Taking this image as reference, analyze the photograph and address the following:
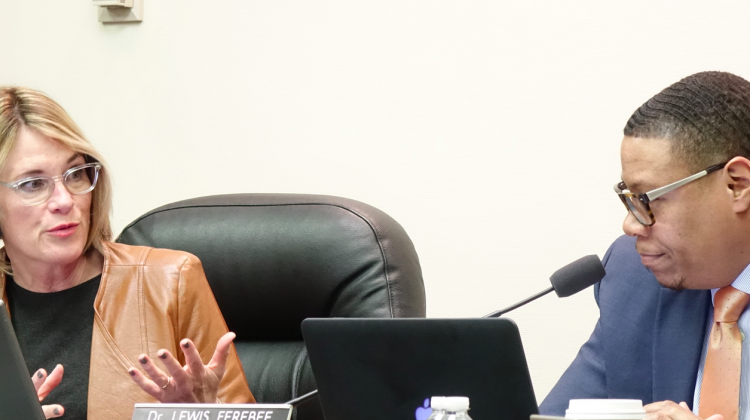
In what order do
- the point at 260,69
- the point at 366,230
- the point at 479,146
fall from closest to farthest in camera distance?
the point at 366,230 → the point at 479,146 → the point at 260,69

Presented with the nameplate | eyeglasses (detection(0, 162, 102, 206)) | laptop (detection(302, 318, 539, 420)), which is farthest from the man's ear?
eyeglasses (detection(0, 162, 102, 206))

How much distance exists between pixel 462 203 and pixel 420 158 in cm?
16

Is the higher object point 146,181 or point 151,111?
point 151,111

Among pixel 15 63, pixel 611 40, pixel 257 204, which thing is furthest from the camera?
pixel 15 63

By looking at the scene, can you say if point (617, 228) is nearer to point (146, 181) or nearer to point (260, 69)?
point (260, 69)

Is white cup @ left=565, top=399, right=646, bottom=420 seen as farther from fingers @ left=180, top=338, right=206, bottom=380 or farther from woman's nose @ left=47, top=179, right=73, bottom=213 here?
woman's nose @ left=47, top=179, right=73, bottom=213

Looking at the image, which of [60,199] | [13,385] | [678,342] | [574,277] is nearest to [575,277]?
[574,277]

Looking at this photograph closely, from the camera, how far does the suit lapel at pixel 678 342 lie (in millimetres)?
1346

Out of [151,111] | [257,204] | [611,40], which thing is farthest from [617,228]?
[151,111]

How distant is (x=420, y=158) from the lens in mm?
2109

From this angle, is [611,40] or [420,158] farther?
[420,158]

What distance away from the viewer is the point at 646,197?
51.1 inches

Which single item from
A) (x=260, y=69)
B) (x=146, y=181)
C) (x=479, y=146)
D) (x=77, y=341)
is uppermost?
(x=260, y=69)

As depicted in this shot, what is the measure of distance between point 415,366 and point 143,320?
2.72 feet
